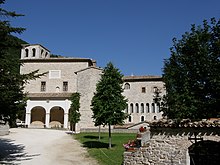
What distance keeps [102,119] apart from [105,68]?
151 inches

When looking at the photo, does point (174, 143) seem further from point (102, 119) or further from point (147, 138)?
point (102, 119)

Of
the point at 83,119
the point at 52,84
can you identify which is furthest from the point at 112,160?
the point at 52,84

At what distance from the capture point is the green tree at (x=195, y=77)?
12.1 meters

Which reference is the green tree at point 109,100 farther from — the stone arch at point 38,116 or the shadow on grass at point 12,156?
the stone arch at point 38,116

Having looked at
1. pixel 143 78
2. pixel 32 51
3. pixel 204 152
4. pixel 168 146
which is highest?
pixel 32 51

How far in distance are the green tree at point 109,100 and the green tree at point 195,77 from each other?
502cm

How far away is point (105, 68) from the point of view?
19.3 metres

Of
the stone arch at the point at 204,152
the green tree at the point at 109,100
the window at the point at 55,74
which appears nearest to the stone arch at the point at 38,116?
the window at the point at 55,74

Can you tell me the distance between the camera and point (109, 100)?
1856 centimetres

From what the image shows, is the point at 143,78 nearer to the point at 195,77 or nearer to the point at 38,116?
the point at 38,116

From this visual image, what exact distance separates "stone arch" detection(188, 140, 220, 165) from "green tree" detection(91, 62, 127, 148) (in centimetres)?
907

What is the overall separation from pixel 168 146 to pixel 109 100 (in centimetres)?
915

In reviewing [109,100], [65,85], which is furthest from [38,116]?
[109,100]

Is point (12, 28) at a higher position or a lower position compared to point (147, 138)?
higher
